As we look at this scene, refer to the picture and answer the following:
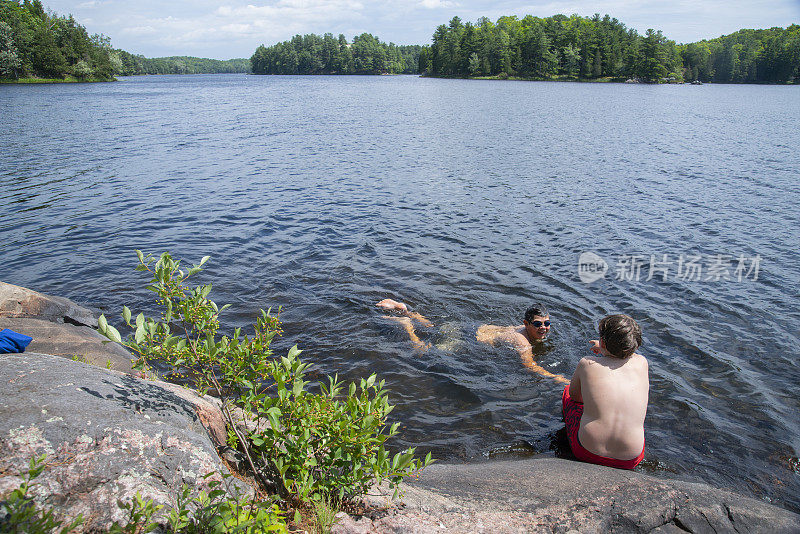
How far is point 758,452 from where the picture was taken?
5695 mm

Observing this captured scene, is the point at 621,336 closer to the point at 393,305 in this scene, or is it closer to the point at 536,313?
the point at 536,313

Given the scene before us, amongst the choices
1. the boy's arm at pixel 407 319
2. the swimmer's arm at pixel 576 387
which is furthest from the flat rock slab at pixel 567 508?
the boy's arm at pixel 407 319

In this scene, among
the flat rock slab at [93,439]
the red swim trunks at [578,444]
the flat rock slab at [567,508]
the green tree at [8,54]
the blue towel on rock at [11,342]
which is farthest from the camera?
the green tree at [8,54]

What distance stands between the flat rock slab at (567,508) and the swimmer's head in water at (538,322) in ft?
10.8

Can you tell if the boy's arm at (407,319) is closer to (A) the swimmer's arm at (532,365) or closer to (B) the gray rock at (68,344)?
(A) the swimmer's arm at (532,365)

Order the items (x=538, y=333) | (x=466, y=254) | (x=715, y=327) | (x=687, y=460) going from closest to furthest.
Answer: (x=687, y=460), (x=538, y=333), (x=715, y=327), (x=466, y=254)

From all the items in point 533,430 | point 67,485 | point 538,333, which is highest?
point 67,485

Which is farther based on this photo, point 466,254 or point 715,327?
point 466,254

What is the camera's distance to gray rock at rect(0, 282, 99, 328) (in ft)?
25.7

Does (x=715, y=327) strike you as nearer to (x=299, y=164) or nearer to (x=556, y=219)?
(x=556, y=219)

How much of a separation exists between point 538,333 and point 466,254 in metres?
4.69

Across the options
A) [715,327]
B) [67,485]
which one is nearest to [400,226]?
[715,327]

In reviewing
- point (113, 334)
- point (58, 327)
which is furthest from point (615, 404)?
point (58, 327)

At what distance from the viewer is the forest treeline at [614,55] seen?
11862 cm
